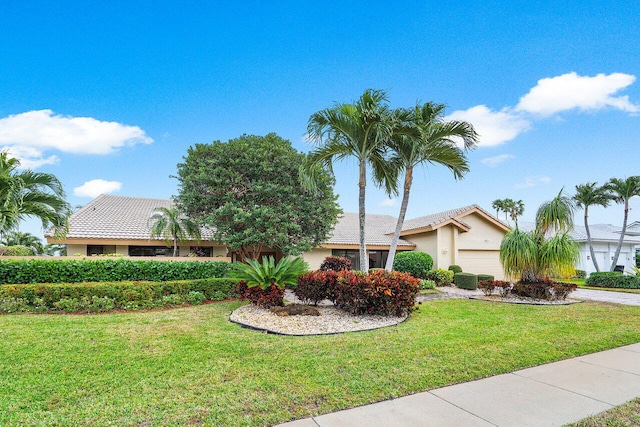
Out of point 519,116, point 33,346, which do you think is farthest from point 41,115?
point 519,116

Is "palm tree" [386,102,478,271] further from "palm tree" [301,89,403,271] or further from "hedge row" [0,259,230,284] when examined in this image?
"hedge row" [0,259,230,284]

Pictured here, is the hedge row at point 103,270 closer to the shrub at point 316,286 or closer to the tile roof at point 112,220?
the tile roof at point 112,220

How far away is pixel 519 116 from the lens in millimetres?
14883

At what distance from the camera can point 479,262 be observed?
70.3 ft

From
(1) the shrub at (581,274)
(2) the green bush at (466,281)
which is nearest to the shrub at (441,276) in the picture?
(2) the green bush at (466,281)

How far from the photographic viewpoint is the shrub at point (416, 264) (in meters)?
18.3

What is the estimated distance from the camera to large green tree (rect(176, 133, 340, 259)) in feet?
45.2

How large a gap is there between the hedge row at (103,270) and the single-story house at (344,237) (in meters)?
3.41

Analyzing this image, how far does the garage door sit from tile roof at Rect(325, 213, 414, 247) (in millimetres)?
3200

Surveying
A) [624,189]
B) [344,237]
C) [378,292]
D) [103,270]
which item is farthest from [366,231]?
[624,189]

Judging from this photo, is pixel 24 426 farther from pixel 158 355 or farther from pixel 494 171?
pixel 494 171

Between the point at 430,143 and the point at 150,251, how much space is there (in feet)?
43.3

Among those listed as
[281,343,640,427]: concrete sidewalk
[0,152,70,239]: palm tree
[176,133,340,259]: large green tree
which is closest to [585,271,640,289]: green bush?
[176,133,340,259]: large green tree

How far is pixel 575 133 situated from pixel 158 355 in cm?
1664
